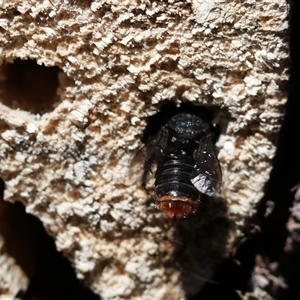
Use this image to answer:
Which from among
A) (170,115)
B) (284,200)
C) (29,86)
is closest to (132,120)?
(170,115)

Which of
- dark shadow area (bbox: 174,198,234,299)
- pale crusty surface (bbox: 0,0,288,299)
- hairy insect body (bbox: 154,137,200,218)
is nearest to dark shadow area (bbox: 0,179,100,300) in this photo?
pale crusty surface (bbox: 0,0,288,299)

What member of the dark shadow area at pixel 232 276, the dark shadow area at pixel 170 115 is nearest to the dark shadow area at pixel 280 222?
the dark shadow area at pixel 232 276

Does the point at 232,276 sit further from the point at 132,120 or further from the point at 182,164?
the point at 132,120

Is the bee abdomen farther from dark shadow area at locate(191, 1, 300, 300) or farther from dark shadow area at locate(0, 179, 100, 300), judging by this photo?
dark shadow area at locate(0, 179, 100, 300)

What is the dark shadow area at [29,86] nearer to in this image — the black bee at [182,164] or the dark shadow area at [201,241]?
the black bee at [182,164]

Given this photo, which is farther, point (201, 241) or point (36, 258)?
point (36, 258)

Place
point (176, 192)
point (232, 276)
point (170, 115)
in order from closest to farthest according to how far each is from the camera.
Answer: point (176, 192), point (170, 115), point (232, 276)
